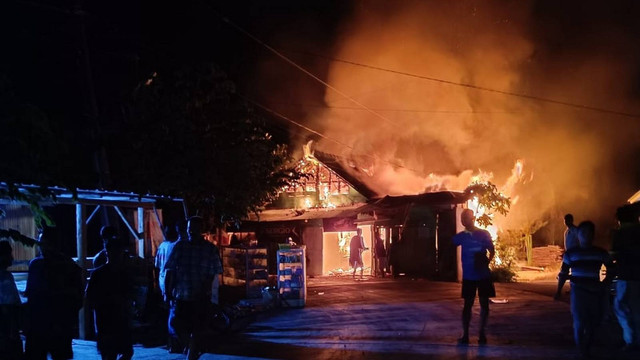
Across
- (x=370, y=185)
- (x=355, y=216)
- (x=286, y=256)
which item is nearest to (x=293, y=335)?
(x=286, y=256)

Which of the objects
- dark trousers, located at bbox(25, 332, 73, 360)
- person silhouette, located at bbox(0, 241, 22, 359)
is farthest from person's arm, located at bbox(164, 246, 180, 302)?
person silhouette, located at bbox(0, 241, 22, 359)

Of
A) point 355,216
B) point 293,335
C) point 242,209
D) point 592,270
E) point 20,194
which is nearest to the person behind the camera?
point 20,194

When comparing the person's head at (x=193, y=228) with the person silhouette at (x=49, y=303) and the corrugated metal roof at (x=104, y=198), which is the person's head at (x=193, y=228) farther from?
the corrugated metal roof at (x=104, y=198)

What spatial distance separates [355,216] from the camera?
74.9ft

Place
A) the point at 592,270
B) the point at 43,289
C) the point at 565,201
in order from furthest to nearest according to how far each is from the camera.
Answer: the point at 565,201
the point at 592,270
the point at 43,289

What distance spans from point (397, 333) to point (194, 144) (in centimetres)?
677

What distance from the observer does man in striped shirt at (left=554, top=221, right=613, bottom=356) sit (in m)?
6.76

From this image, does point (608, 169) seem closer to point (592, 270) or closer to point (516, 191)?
point (516, 191)

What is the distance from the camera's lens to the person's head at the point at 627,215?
7.35 meters

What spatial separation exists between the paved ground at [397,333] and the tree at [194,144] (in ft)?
11.1

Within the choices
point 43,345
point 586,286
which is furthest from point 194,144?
point 586,286

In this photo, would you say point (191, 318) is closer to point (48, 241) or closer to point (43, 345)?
point (43, 345)

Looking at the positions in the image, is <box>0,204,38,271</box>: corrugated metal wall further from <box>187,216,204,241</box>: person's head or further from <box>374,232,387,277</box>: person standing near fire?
<box>374,232,387,277</box>: person standing near fire

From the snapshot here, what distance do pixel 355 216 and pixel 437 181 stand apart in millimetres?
4557
